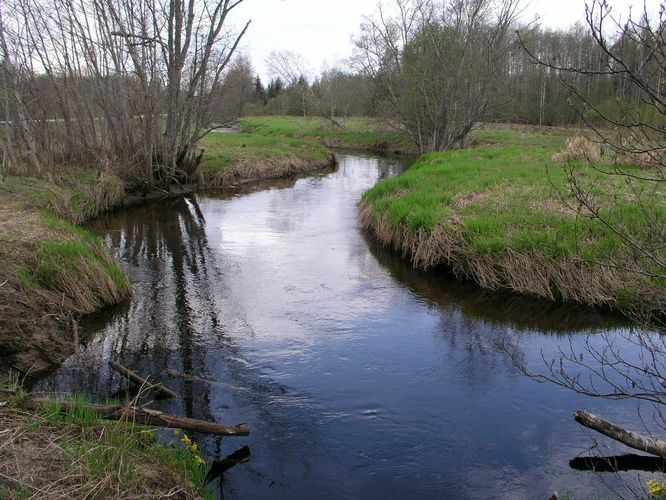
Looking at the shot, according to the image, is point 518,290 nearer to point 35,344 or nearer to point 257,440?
point 257,440

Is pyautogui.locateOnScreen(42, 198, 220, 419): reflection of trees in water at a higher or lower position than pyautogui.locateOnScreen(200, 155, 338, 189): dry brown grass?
lower

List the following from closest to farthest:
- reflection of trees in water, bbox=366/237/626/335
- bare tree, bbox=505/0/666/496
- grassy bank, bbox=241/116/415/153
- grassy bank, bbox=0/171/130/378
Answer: bare tree, bbox=505/0/666/496 → grassy bank, bbox=0/171/130/378 → reflection of trees in water, bbox=366/237/626/335 → grassy bank, bbox=241/116/415/153

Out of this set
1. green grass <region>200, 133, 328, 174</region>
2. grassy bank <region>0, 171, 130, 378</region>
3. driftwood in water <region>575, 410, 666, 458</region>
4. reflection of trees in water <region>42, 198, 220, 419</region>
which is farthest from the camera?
green grass <region>200, 133, 328, 174</region>

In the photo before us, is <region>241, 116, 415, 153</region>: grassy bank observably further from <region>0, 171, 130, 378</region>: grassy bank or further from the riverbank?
<region>0, 171, 130, 378</region>: grassy bank

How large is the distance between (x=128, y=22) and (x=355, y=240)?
1044 cm

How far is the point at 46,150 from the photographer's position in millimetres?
15344

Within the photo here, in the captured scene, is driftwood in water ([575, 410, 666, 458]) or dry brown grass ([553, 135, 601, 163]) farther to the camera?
dry brown grass ([553, 135, 601, 163])

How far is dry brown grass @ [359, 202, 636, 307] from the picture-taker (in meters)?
8.52

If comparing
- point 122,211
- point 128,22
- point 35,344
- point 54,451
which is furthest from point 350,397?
point 128,22

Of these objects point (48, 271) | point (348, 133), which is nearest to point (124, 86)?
point (48, 271)

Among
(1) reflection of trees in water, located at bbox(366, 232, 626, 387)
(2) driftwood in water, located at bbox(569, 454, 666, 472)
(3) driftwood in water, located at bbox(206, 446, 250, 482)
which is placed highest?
(1) reflection of trees in water, located at bbox(366, 232, 626, 387)

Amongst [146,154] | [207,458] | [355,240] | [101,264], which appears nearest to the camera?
[207,458]

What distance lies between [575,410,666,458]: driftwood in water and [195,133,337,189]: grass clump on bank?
17999 mm

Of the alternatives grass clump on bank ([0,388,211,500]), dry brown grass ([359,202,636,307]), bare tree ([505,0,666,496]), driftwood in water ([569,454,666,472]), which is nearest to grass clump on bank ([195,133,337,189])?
dry brown grass ([359,202,636,307])
